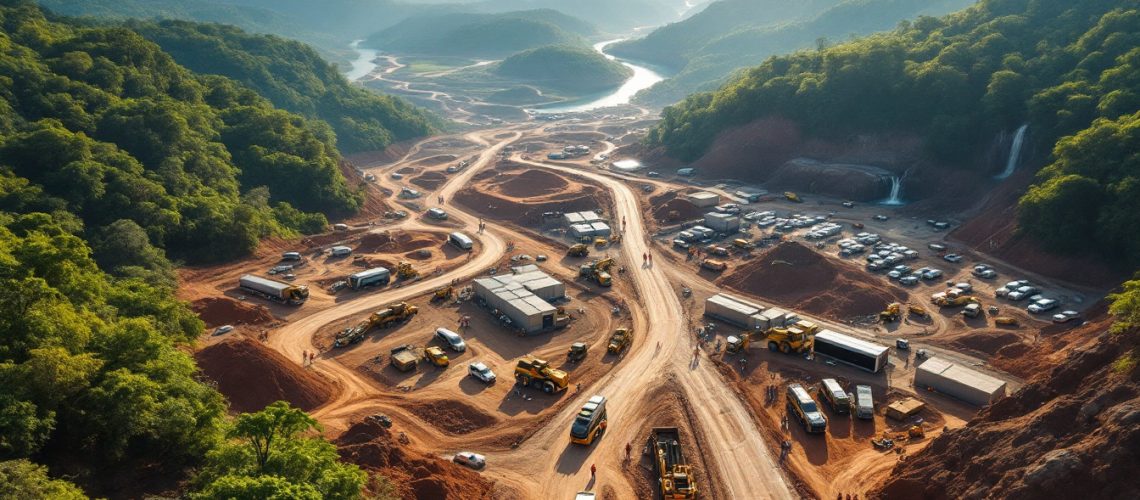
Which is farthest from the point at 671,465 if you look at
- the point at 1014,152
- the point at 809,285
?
the point at 1014,152

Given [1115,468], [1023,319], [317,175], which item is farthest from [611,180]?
[1115,468]

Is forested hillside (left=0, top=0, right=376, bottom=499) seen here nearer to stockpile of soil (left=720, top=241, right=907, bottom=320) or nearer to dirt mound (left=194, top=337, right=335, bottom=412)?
dirt mound (left=194, top=337, right=335, bottom=412)

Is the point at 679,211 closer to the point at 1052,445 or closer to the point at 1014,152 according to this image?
the point at 1014,152

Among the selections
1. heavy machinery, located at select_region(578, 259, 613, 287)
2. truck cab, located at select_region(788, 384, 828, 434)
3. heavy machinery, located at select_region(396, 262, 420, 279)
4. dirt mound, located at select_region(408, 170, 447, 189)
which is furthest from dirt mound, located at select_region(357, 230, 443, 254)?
truck cab, located at select_region(788, 384, 828, 434)

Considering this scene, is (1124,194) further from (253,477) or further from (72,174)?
(72,174)

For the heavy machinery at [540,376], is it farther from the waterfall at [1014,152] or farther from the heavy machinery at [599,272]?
the waterfall at [1014,152]

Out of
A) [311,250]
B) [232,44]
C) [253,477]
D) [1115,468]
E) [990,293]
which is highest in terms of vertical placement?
[232,44]
